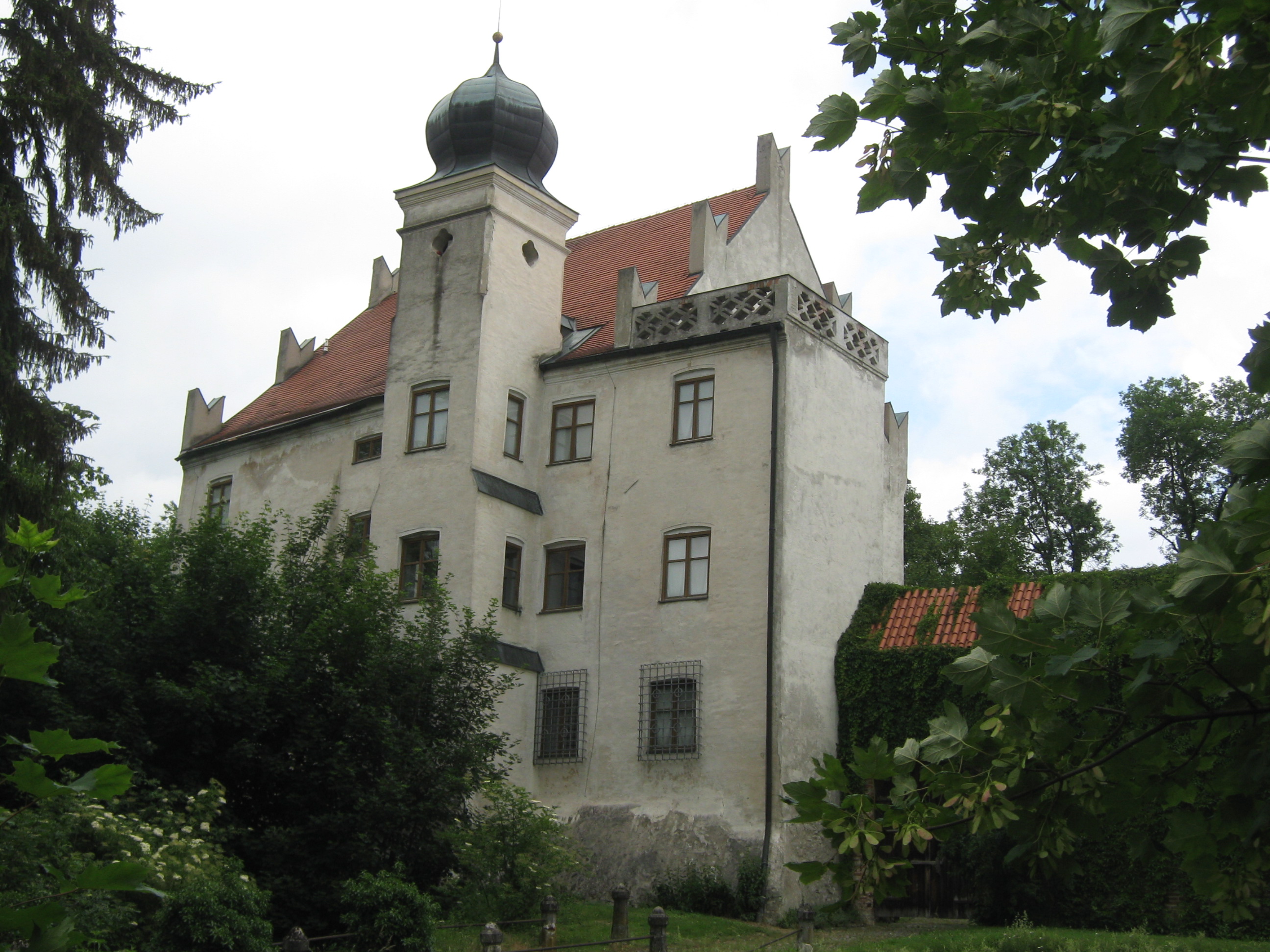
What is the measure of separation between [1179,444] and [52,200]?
33.7 meters

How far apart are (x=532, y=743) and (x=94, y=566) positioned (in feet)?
28.0

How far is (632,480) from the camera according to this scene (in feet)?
84.1

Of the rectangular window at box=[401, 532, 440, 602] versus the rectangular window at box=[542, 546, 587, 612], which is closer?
the rectangular window at box=[401, 532, 440, 602]

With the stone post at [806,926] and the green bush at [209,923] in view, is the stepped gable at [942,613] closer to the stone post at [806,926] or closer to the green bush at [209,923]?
the stone post at [806,926]

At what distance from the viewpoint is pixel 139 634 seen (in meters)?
18.8

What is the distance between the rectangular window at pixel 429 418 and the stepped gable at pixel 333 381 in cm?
175

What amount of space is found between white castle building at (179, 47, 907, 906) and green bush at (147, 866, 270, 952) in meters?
10.5

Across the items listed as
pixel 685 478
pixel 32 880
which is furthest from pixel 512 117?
pixel 32 880

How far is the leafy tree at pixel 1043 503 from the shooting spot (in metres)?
44.2

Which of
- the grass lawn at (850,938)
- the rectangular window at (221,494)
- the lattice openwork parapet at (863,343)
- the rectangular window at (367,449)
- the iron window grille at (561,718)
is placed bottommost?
the grass lawn at (850,938)

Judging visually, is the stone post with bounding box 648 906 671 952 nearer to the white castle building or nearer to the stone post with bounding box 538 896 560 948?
the stone post with bounding box 538 896 560 948

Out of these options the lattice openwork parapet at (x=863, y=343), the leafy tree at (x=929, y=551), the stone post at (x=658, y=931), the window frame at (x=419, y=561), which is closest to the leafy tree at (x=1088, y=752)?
the stone post at (x=658, y=931)

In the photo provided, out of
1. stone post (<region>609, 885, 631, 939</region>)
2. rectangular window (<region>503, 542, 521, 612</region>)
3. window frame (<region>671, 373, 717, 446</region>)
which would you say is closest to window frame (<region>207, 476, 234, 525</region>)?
rectangular window (<region>503, 542, 521, 612</region>)

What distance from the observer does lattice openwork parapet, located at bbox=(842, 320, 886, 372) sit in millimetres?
26719
